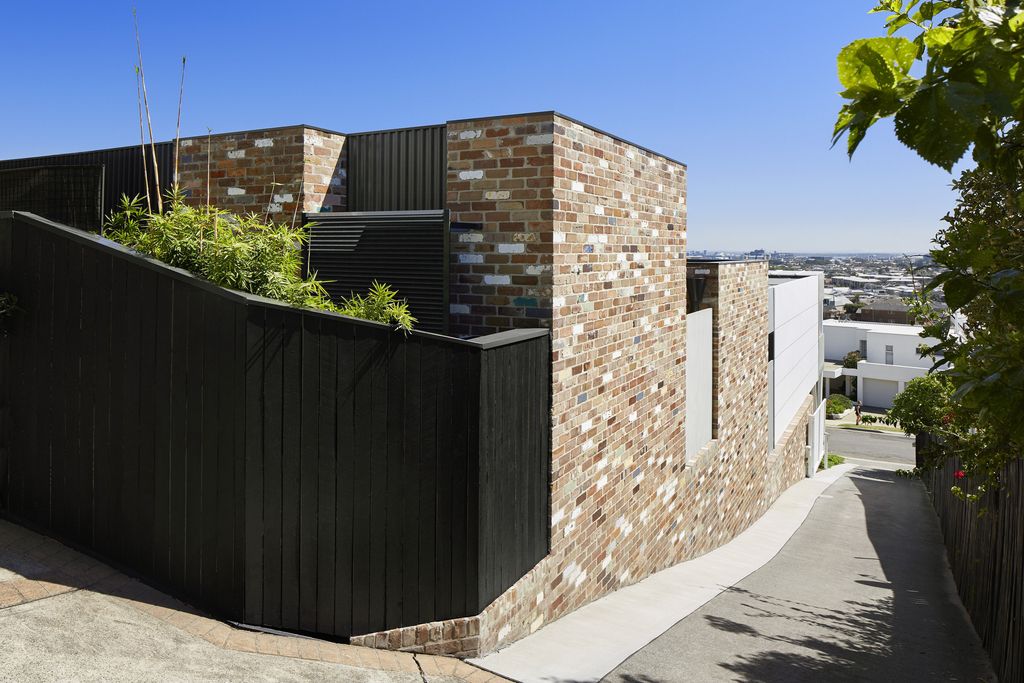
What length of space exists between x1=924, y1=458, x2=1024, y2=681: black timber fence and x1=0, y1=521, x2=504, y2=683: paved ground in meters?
4.24

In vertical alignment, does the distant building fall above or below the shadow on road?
above

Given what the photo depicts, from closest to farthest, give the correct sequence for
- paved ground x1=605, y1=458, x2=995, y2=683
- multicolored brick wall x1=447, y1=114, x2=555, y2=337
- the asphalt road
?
multicolored brick wall x1=447, y1=114, x2=555, y2=337
paved ground x1=605, y1=458, x2=995, y2=683
the asphalt road

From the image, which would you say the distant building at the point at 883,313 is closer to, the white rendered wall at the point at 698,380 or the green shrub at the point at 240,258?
the white rendered wall at the point at 698,380

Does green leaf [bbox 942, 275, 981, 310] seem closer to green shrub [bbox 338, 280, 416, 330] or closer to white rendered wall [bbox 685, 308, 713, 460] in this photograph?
green shrub [bbox 338, 280, 416, 330]

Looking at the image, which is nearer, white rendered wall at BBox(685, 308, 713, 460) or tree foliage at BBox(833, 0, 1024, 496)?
tree foliage at BBox(833, 0, 1024, 496)

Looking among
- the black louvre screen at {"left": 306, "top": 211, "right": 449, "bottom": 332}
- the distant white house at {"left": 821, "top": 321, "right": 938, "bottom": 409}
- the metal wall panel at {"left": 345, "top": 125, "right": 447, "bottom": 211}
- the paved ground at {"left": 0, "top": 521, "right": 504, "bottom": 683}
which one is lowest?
the distant white house at {"left": 821, "top": 321, "right": 938, "bottom": 409}

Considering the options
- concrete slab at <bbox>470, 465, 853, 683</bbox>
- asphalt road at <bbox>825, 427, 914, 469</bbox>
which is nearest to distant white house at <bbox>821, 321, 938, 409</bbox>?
asphalt road at <bbox>825, 427, 914, 469</bbox>

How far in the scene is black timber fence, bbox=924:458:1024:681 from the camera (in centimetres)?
593

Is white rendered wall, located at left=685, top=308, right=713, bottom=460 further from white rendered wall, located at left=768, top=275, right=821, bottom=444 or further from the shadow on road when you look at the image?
white rendered wall, located at left=768, top=275, right=821, bottom=444

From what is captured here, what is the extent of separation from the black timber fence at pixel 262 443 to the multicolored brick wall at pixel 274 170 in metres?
2.32

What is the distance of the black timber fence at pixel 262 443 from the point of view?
475 cm

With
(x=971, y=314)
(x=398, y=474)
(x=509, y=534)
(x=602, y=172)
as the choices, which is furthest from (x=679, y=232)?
(x=398, y=474)

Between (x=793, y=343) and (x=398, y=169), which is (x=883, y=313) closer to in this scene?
(x=793, y=343)

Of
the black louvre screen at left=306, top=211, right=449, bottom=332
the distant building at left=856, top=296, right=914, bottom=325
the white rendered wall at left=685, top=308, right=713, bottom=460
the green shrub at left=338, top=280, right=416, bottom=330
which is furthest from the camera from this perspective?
the distant building at left=856, top=296, right=914, bottom=325
